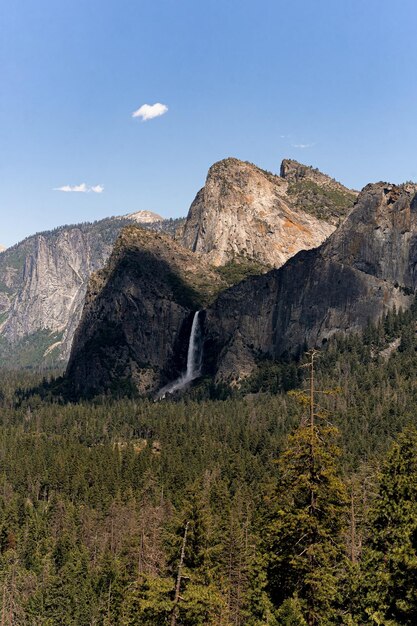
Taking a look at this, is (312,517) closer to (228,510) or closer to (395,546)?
(395,546)

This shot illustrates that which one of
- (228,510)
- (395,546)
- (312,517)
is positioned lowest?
(228,510)

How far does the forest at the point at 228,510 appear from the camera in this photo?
31594 mm

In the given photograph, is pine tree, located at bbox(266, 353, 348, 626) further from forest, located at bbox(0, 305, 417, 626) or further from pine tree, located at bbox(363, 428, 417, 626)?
pine tree, located at bbox(363, 428, 417, 626)

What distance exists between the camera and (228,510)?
277 feet

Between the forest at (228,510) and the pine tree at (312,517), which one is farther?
the forest at (228,510)

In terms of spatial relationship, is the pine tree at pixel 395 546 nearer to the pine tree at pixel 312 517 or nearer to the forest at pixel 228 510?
the forest at pixel 228 510

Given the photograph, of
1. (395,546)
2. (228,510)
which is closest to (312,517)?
(395,546)

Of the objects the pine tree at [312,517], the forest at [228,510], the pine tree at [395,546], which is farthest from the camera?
the forest at [228,510]

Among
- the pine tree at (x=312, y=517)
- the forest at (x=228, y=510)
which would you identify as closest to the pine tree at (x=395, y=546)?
the forest at (x=228, y=510)

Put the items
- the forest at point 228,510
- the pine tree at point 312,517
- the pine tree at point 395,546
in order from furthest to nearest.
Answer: the forest at point 228,510 → the pine tree at point 312,517 → the pine tree at point 395,546

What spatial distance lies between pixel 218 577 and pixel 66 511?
219ft

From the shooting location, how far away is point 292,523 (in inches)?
1241

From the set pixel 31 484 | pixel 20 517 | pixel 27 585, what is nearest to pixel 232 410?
pixel 31 484

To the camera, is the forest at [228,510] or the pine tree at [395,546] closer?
the pine tree at [395,546]
